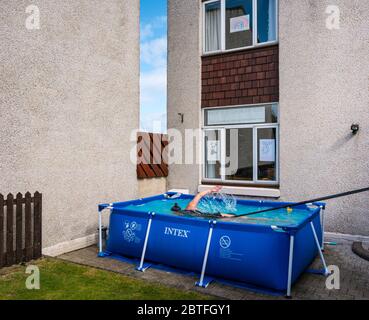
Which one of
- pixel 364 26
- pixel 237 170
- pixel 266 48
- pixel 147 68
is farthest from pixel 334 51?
pixel 147 68

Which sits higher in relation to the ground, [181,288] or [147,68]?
[147,68]

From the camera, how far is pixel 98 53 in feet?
24.8

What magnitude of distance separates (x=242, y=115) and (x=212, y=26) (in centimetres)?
302

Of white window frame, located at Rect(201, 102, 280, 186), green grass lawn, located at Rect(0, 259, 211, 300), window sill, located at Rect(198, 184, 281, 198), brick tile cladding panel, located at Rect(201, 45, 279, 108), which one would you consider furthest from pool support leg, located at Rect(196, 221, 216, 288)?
brick tile cladding panel, located at Rect(201, 45, 279, 108)

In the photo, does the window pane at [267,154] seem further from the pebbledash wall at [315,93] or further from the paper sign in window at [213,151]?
the paper sign in window at [213,151]

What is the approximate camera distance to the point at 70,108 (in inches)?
272

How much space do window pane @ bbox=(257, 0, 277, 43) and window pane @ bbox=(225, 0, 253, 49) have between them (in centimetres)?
28

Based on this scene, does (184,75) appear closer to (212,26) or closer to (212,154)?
(212,26)

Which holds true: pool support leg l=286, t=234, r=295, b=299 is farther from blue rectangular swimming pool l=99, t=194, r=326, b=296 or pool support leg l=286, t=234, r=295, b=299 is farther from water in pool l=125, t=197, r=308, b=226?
water in pool l=125, t=197, r=308, b=226

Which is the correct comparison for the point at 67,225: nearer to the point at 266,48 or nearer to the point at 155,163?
the point at 155,163

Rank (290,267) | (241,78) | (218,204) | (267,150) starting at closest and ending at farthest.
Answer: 1. (290,267)
2. (218,204)
3. (267,150)
4. (241,78)

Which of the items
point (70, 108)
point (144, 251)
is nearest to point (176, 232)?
point (144, 251)

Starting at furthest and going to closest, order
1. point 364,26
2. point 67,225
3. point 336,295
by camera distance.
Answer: point 364,26 → point 67,225 → point 336,295

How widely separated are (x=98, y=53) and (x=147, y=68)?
9.91ft
